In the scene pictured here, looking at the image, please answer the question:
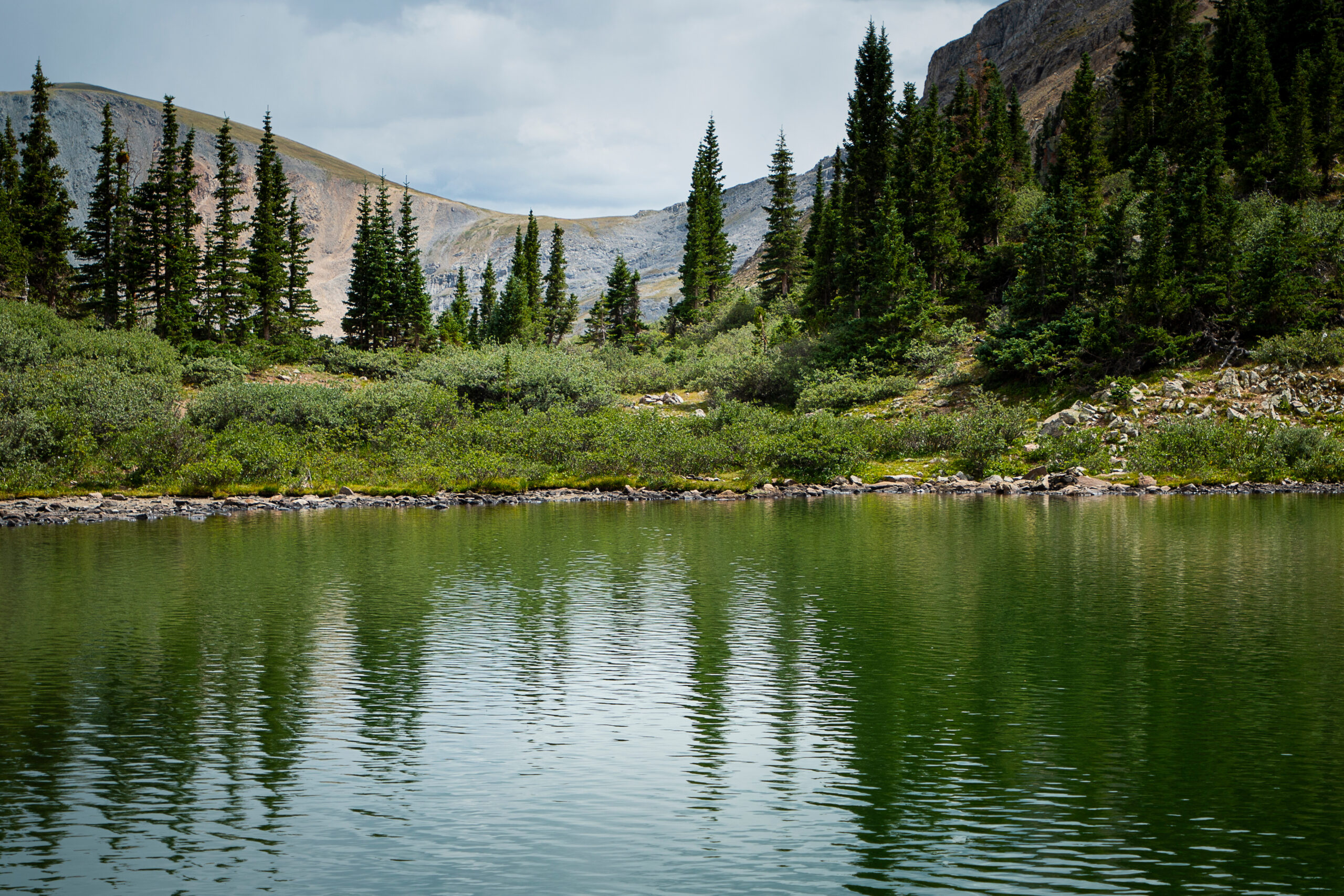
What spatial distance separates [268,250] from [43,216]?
1570 centimetres

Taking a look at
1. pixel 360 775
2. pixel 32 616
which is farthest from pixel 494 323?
pixel 360 775

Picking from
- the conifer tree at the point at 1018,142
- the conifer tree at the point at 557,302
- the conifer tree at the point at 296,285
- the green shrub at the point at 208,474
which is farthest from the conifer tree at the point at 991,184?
the green shrub at the point at 208,474

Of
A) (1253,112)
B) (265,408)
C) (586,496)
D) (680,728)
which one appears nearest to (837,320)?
(1253,112)

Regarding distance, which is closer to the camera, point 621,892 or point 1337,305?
point 621,892

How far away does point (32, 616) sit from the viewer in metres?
18.7

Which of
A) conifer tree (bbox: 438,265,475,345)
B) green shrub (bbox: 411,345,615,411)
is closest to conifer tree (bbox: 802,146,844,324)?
green shrub (bbox: 411,345,615,411)

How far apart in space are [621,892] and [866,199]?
76136 millimetres

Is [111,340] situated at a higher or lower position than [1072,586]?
higher

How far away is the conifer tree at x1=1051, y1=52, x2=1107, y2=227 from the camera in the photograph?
6350cm

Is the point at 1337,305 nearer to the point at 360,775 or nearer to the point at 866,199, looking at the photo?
the point at 866,199

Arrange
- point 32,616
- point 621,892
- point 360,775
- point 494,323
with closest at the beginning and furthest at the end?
point 621,892, point 360,775, point 32,616, point 494,323

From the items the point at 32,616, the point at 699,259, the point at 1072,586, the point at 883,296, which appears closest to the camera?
the point at 32,616

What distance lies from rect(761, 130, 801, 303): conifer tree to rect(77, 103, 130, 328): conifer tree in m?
55.9

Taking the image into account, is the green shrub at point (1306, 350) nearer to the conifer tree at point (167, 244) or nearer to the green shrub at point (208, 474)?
the green shrub at point (208, 474)
